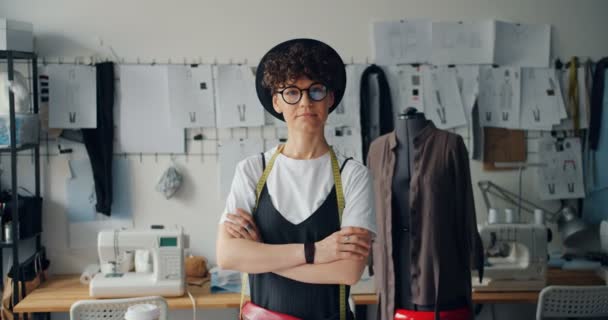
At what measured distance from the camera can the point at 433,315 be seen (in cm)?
273

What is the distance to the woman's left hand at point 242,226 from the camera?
1.73m

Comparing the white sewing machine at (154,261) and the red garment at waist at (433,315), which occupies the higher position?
the white sewing machine at (154,261)

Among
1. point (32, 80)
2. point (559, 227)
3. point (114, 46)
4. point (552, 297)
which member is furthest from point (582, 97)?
point (32, 80)

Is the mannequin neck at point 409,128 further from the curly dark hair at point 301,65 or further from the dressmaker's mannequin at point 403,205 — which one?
the curly dark hair at point 301,65

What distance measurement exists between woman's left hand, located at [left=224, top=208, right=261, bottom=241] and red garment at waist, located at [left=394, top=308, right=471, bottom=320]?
1.23 meters

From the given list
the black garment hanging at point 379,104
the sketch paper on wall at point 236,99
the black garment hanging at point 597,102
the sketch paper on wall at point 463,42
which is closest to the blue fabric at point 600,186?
the black garment hanging at point 597,102

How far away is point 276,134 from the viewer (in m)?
3.76

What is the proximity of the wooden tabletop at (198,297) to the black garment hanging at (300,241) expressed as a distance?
1.44m

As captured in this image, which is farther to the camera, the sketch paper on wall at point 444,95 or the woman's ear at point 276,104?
the sketch paper on wall at point 444,95

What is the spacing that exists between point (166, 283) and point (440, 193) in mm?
1307

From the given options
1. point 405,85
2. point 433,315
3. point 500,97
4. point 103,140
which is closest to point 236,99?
point 103,140

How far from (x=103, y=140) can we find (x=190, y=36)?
0.71 meters

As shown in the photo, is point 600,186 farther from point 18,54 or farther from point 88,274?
point 18,54

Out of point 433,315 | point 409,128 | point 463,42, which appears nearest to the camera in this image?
point 433,315
